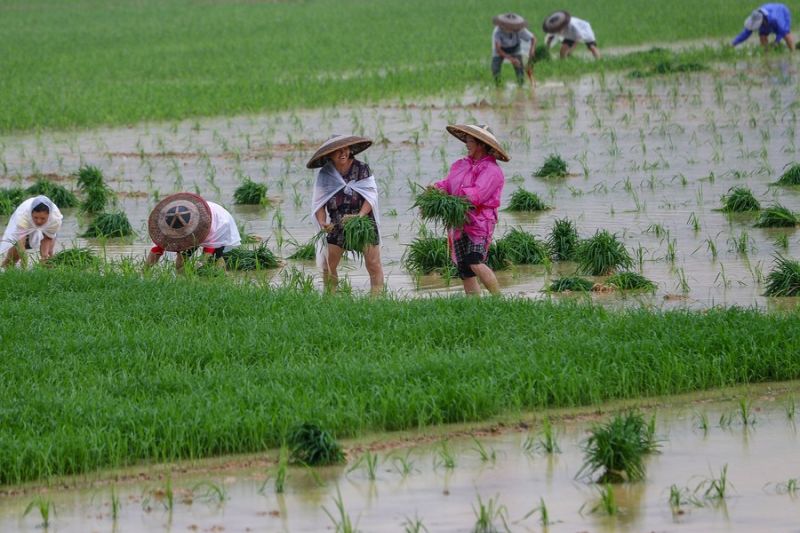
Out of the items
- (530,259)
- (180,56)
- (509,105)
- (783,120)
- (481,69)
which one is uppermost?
(180,56)

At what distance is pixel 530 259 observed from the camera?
10.8 m

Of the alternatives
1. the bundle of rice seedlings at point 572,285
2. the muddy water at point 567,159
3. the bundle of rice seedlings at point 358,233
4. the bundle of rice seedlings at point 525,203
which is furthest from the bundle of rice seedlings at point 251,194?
the bundle of rice seedlings at point 572,285

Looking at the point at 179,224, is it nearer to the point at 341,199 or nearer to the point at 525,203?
the point at 341,199

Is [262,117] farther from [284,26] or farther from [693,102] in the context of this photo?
[284,26]

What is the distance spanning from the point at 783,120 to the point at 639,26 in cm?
1594

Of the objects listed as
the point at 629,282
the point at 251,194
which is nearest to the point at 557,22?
the point at 251,194

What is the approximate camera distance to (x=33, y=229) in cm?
1080

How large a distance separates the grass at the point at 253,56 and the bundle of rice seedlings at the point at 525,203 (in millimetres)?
9327

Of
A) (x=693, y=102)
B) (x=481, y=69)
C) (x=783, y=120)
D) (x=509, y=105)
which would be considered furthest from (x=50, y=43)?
(x=783, y=120)

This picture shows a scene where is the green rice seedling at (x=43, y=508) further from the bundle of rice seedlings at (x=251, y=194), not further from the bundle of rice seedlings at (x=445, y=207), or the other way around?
the bundle of rice seedlings at (x=251, y=194)

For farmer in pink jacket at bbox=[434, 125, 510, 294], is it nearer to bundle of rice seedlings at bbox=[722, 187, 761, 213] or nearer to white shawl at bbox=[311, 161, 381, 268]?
white shawl at bbox=[311, 161, 381, 268]

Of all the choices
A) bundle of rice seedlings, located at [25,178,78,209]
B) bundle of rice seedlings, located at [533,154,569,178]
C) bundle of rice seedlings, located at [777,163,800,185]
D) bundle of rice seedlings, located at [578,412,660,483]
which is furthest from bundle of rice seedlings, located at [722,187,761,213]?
bundle of rice seedlings, located at [578,412,660,483]

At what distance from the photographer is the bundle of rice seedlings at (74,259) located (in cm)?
1056

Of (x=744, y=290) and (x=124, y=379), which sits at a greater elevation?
(x=744, y=290)
